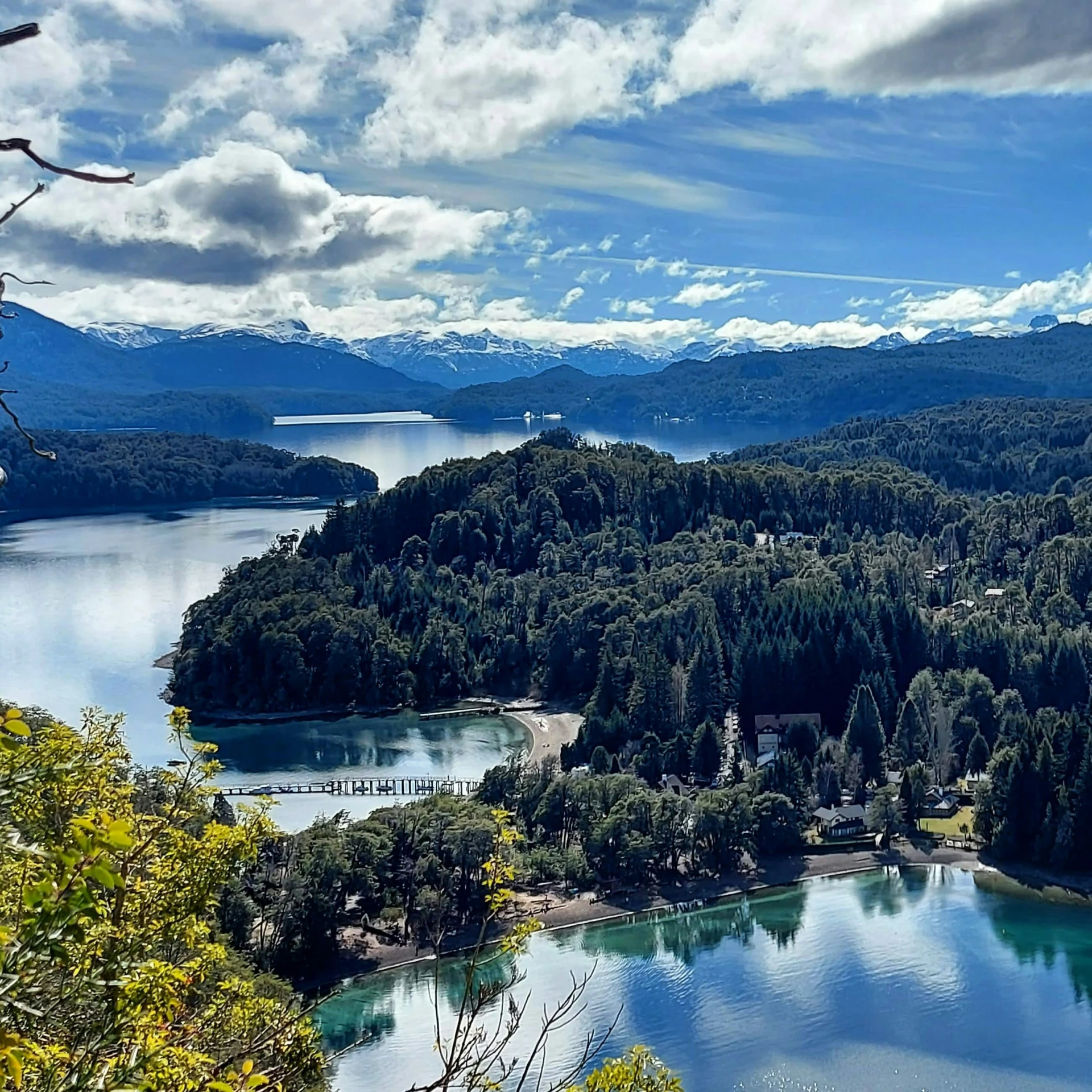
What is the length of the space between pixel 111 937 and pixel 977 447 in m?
72.9

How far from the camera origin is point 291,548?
152ft

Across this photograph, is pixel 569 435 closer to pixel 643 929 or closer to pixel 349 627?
pixel 349 627

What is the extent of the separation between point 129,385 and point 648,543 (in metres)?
164

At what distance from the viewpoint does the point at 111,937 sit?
3.57 m

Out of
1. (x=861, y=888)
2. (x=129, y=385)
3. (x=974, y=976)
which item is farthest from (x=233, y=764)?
(x=129, y=385)

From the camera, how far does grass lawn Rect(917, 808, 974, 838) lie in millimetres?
22750

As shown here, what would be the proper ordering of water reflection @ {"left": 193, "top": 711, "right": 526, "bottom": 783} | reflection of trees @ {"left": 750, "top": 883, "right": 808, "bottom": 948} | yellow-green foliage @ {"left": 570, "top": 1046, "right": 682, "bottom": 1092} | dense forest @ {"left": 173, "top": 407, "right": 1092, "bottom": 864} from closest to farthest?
yellow-green foliage @ {"left": 570, "top": 1046, "right": 682, "bottom": 1092}
reflection of trees @ {"left": 750, "top": 883, "right": 808, "bottom": 948}
dense forest @ {"left": 173, "top": 407, "right": 1092, "bottom": 864}
water reflection @ {"left": 193, "top": 711, "right": 526, "bottom": 783}

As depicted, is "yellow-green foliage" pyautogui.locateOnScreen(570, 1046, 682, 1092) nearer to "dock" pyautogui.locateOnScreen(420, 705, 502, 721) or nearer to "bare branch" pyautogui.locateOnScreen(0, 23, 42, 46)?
"bare branch" pyautogui.locateOnScreen(0, 23, 42, 46)

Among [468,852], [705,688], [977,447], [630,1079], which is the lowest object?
[468,852]

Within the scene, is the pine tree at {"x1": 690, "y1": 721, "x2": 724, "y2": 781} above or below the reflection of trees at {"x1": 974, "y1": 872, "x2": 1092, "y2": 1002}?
above

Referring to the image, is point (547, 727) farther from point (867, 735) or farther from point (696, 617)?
point (867, 735)

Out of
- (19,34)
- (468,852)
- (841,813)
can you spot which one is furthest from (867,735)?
(19,34)

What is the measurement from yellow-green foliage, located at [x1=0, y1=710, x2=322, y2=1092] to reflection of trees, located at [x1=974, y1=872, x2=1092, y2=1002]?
16.2 metres

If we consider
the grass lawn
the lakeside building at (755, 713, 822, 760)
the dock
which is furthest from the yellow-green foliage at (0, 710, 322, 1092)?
the dock
